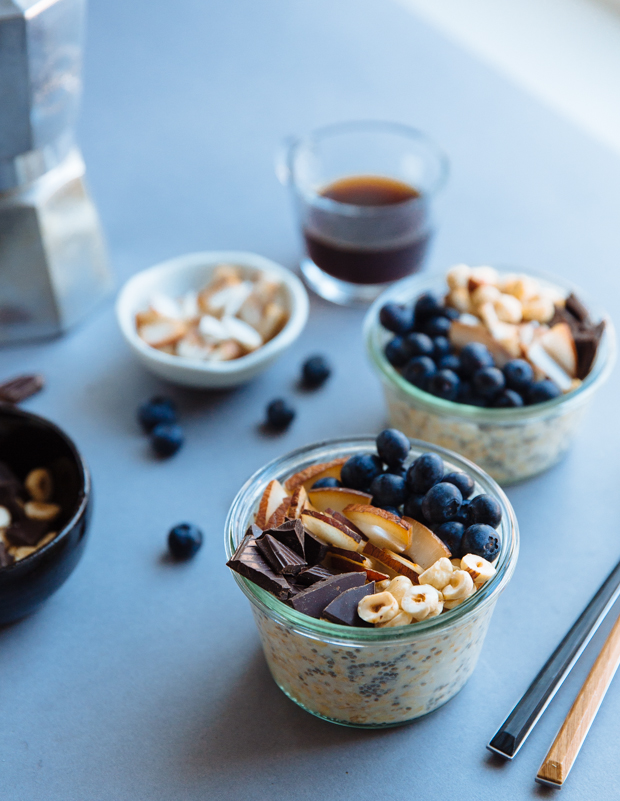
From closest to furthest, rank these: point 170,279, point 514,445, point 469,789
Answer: point 469,789
point 514,445
point 170,279

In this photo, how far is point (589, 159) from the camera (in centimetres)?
158

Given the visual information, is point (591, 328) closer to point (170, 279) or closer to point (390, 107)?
point (170, 279)

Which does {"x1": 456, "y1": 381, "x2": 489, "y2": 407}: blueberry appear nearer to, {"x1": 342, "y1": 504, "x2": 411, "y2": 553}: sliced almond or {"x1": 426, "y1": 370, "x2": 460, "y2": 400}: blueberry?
{"x1": 426, "y1": 370, "x2": 460, "y2": 400}: blueberry

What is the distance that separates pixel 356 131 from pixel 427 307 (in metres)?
0.49

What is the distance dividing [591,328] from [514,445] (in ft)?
0.61

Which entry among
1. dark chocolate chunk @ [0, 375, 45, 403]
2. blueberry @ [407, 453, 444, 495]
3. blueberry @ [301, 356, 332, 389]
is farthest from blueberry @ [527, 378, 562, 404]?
dark chocolate chunk @ [0, 375, 45, 403]

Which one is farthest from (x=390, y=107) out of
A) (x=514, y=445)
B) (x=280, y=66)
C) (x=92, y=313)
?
(x=514, y=445)

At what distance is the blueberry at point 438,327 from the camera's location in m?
1.05

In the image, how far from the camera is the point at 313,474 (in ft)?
2.83

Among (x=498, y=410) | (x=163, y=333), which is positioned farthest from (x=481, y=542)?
(x=163, y=333)

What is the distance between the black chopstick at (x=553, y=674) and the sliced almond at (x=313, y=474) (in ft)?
0.93

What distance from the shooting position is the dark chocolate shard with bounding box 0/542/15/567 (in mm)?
858

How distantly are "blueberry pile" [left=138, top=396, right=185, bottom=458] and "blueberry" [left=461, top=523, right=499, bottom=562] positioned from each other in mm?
476

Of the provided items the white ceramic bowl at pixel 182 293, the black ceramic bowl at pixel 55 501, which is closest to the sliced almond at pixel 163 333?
the white ceramic bowl at pixel 182 293
